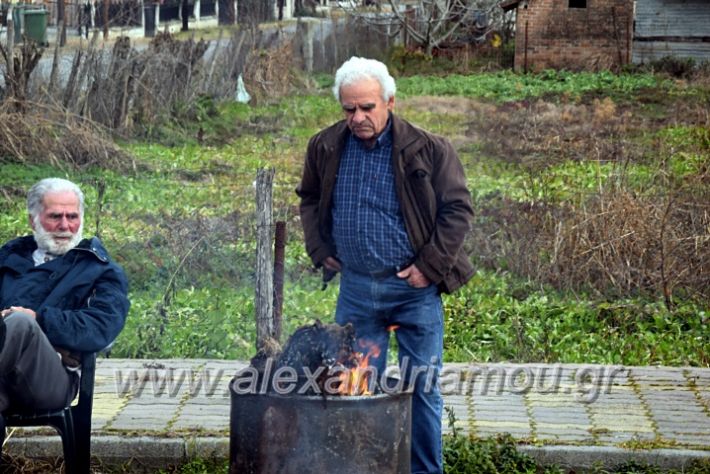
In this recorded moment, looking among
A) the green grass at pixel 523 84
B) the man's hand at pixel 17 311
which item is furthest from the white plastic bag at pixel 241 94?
the man's hand at pixel 17 311

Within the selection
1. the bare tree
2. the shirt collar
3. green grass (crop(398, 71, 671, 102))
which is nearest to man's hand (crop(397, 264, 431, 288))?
the shirt collar

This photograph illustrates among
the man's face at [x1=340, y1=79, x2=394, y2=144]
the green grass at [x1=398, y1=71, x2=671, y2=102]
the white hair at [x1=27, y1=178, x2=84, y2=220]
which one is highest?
the man's face at [x1=340, y1=79, x2=394, y2=144]

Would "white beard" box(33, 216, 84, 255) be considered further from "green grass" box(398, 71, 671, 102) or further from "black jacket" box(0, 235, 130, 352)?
"green grass" box(398, 71, 671, 102)

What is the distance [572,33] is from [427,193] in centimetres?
3175

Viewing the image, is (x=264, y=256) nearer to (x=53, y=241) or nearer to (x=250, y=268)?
(x=53, y=241)

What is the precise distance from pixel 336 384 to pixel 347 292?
3.03ft

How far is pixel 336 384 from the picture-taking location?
4969mm

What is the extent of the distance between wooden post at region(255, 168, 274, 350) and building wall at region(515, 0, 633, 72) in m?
29.2

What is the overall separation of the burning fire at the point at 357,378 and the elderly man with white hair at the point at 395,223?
1.39 ft

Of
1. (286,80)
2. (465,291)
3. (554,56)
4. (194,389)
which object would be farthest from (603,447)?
(554,56)

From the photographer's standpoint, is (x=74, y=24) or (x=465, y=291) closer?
(x=465, y=291)

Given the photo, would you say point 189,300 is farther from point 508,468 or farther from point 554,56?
point 554,56

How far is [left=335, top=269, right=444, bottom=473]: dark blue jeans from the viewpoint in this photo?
5.68m

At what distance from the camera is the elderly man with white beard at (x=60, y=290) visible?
18.2 feet
